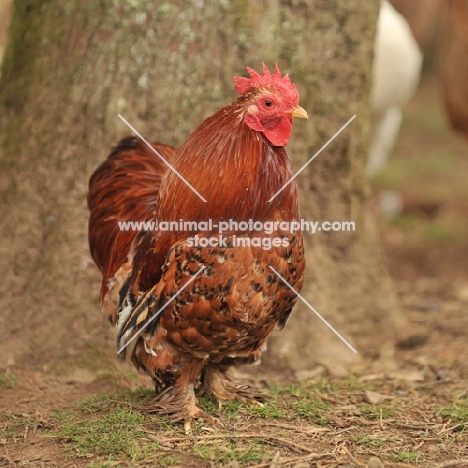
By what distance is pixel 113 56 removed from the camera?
4.36 m

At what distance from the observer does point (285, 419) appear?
11.9 feet

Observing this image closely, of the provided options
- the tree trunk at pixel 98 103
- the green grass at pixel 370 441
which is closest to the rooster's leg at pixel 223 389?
the green grass at pixel 370 441

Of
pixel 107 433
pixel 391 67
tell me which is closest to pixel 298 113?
pixel 107 433

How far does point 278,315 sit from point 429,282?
12.0 feet

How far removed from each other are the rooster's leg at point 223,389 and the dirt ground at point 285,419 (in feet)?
0.31

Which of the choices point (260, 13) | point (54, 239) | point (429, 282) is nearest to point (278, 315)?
point (54, 239)

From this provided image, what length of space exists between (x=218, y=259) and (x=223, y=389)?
945 millimetres

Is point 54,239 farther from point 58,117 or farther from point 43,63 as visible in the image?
point 43,63

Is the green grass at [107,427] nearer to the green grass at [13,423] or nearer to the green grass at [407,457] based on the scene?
the green grass at [13,423]

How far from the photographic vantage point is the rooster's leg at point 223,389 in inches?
151

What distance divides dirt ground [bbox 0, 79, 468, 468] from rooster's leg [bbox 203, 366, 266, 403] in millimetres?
96

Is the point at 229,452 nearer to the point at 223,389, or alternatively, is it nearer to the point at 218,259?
the point at 223,389

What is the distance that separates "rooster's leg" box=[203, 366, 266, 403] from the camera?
3.83 meters
